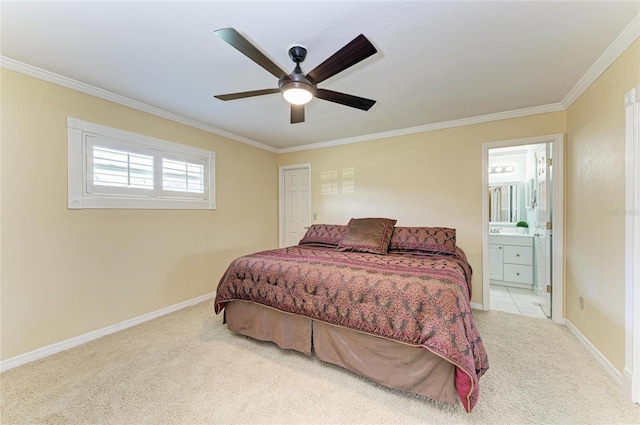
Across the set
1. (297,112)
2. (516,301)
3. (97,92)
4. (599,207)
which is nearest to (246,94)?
(297,112)

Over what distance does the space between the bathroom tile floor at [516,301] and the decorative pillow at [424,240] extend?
1.25 metres

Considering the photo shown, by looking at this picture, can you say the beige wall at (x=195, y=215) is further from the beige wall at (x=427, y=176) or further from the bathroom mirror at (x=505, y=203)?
the bathroom mirror at (x=505, y=203)

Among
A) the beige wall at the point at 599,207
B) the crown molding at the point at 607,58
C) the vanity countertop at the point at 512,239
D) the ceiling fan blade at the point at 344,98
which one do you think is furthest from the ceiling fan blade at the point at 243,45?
the vanity countertop at the point at 512,239

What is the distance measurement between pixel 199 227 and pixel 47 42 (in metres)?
2.16

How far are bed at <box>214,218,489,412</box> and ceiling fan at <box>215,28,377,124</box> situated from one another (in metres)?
1.35

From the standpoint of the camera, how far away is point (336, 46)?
1786mm

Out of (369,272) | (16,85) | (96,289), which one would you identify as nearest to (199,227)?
(96,289)

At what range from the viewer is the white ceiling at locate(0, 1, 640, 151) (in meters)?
1.47

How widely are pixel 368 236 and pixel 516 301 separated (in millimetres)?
2331

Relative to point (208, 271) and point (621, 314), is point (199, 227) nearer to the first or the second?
point (208, 271)

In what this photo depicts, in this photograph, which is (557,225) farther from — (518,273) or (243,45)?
(243,45)

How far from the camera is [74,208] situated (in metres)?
2.29

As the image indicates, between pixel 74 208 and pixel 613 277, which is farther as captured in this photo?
pixel 74 208

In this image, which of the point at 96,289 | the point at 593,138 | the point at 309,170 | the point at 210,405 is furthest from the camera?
the point at 309,170
